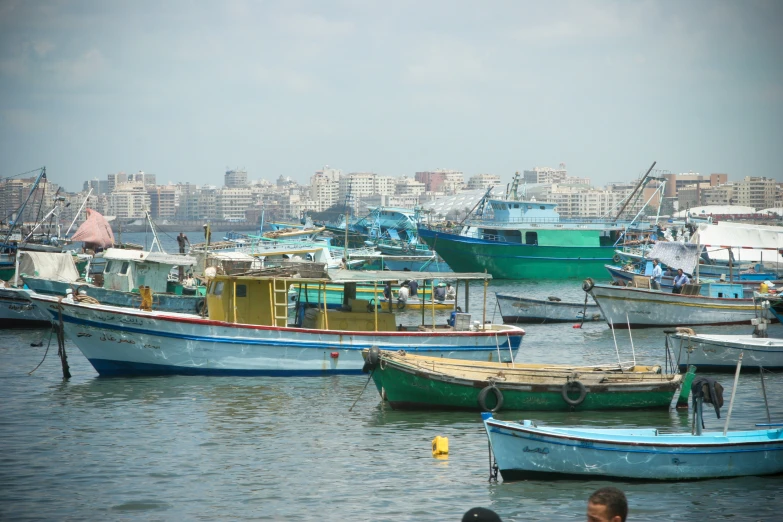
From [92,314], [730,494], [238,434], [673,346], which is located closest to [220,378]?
[92,314]

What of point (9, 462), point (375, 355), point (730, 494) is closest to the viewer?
point (730, 494)

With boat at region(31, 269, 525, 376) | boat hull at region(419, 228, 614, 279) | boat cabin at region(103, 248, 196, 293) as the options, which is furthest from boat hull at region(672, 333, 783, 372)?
boat hull at region(419, 228, 614, 279)

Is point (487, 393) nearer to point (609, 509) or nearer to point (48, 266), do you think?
point (609, 509)

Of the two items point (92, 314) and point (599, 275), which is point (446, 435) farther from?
point (599, 275)

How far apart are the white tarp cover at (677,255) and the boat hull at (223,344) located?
19.1m

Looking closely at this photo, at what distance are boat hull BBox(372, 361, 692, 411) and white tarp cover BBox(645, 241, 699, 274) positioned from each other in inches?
875

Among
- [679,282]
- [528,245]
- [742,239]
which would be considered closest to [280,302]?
[679,282]

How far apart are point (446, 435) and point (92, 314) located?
974 centimetres

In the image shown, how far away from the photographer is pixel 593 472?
13875mm

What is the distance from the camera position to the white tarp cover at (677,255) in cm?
4009

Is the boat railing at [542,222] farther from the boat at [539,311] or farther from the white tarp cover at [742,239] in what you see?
the boat at [539,311]

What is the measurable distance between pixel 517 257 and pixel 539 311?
25763 millimetres

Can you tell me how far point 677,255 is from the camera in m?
40.4

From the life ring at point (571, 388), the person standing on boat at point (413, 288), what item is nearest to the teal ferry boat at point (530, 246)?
the person standing on boat at point (413, 288)
